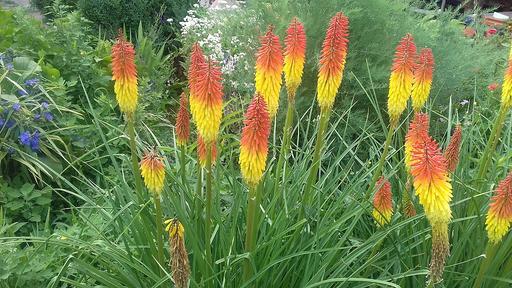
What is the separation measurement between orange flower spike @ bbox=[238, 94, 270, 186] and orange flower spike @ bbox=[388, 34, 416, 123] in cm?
63

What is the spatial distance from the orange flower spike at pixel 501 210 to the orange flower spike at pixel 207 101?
2.85 ft

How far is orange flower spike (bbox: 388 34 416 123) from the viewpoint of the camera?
2.23 meters

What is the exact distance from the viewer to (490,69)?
5.27 metres

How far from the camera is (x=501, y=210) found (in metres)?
1.91

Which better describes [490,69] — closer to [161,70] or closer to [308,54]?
[308,54]

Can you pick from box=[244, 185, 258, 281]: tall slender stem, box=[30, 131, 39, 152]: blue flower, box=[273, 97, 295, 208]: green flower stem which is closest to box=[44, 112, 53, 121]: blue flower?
box=[30, 131, 39, 152]: blue flower

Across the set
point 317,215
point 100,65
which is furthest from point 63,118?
point 317,215

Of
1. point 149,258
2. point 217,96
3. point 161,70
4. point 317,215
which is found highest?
point 217,96

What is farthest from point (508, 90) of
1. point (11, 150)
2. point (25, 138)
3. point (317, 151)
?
point (11, 150)

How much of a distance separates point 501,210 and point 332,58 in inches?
28.4

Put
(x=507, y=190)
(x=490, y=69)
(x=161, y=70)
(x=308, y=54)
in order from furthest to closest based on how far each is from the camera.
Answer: (x=161, y=70) → (x=490, y=69) → (x=308, y=54) → (x=507, y=190)

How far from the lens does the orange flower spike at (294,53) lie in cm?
221

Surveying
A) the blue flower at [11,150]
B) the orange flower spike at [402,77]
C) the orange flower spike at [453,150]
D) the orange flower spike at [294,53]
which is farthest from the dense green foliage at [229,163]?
the orange flower spike at [294,53]

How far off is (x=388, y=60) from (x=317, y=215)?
254cm
